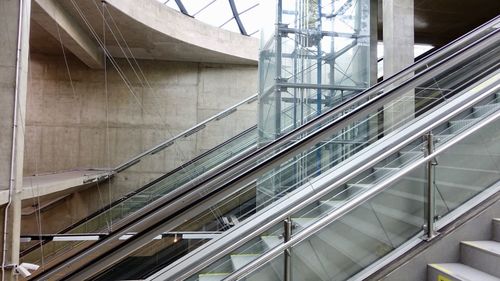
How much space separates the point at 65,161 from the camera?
9008 millimetres

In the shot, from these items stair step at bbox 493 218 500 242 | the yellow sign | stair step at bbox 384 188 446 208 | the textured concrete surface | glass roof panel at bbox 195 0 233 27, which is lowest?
the yellow sign

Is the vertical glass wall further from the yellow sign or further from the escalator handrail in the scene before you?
the yellow sign

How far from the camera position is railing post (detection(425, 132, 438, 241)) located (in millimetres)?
1869

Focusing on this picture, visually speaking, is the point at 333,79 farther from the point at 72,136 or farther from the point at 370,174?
the point at 72,136

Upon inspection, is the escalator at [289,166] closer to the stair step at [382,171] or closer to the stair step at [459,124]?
the stair step at [382,171]

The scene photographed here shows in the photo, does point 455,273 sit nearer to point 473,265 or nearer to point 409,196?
point 473,265

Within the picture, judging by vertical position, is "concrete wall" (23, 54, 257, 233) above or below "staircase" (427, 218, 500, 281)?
above

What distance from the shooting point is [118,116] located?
9.30m

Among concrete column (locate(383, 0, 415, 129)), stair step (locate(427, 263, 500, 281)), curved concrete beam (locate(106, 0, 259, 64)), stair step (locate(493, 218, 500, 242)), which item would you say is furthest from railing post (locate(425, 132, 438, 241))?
curved concrete beam (locate(106, 0, 259, 64))

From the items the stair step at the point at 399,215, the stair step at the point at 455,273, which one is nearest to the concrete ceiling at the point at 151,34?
the stair step at the point at 399,215

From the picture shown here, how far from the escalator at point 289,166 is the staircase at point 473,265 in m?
0.53

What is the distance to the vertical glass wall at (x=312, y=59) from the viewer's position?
15.0 ft

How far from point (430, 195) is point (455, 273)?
0.39m

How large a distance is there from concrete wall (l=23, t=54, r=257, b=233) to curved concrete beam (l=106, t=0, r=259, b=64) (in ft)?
2.09
